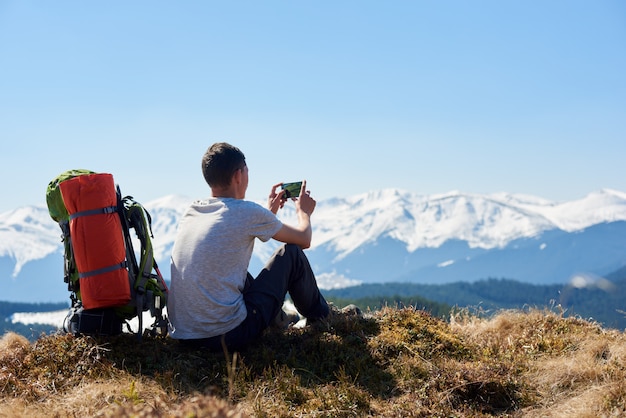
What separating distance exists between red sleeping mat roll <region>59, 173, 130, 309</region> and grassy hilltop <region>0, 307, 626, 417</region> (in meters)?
0.81

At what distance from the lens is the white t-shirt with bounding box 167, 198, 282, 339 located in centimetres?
757

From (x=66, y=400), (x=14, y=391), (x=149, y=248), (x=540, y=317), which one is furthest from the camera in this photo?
(x=540, y=317)

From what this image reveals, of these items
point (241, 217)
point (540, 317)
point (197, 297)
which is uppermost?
point (241, 217)

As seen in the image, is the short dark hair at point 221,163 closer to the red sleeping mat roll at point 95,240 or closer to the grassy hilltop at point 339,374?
the red sleeping mat roll at point 95,240

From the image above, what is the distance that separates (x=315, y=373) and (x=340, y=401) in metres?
1.06

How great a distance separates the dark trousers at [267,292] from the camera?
7.82 meters

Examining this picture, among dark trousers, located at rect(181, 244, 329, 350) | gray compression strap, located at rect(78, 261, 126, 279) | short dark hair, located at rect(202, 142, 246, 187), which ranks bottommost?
dark trousers, located at rect(181, 244, 329, 350)

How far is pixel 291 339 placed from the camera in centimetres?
846

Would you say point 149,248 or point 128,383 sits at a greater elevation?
point 149,248

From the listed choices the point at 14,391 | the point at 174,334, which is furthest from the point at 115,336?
the point at 14,391

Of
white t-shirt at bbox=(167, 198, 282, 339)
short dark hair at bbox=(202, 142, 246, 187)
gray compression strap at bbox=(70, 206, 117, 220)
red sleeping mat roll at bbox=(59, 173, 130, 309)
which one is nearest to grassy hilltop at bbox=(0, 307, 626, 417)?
white t-shirt at bbox=(167, 198, 282, 339)

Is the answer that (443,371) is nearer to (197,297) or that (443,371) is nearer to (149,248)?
(197,297)

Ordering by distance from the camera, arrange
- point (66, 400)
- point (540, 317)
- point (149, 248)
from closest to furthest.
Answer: point (66, 400)
point (149, 248)
point (540, 317)

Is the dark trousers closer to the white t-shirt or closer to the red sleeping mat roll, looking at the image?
the white t-shirt
